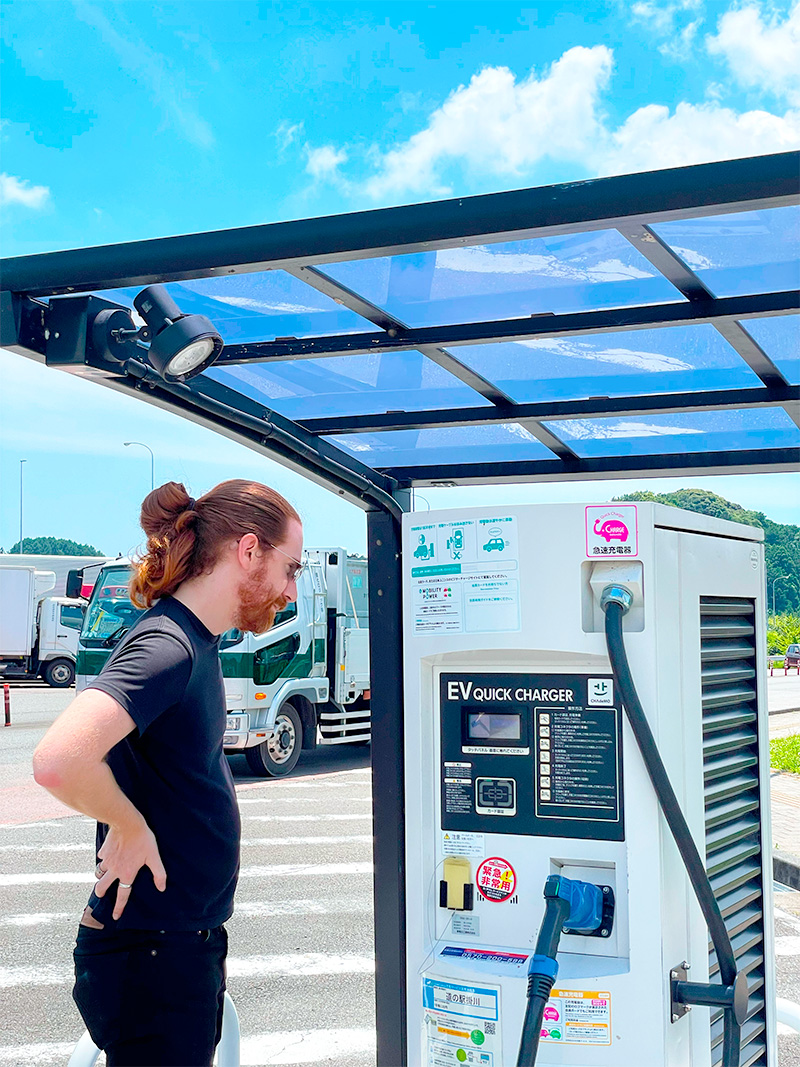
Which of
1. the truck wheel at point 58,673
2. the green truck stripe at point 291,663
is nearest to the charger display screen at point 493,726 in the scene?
the green truck stripe at point 291,663

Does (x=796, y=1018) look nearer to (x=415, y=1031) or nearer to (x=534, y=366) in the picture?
(x=415, y=1031)

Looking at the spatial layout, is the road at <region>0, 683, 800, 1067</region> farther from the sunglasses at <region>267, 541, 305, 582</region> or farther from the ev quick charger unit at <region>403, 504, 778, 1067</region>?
the sunglasses at <region>267, 541, 305, 582</region>

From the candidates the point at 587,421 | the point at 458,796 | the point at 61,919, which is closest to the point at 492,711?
the point at 458,796

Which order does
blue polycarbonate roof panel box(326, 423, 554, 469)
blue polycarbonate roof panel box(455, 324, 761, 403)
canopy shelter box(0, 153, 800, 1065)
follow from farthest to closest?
blue polycarbonate roof panel box(326, 423, 554, 469)
blue polycarbonate roof panel box(455, 324, 761, 403)
canopy shelter box(0, 153, 800, 1065)

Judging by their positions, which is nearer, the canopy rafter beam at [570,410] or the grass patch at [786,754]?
the canopy rafter beam at [570,410]

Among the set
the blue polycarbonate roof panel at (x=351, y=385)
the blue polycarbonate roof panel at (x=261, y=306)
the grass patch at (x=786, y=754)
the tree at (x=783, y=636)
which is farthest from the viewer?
the tree at (x=783, y=636)

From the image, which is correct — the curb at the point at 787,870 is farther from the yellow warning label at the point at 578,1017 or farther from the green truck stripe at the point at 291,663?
the yellow warning label at the point at 578,1017

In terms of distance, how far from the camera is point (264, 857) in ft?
28.0

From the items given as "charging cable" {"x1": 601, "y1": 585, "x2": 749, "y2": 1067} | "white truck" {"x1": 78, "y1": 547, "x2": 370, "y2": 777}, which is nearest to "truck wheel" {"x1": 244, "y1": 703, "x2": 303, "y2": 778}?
"white truck" {"x1": 78, "y1": 547, "x2": 370, "y2": 777}

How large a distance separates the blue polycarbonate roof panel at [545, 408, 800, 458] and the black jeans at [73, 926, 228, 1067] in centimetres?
201

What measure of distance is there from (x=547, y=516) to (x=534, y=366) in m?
0.97

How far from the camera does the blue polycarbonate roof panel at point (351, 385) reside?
10.5 ft

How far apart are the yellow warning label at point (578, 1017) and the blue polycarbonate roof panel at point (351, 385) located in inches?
67.7

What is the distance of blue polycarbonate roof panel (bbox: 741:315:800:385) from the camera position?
9.16 ft
